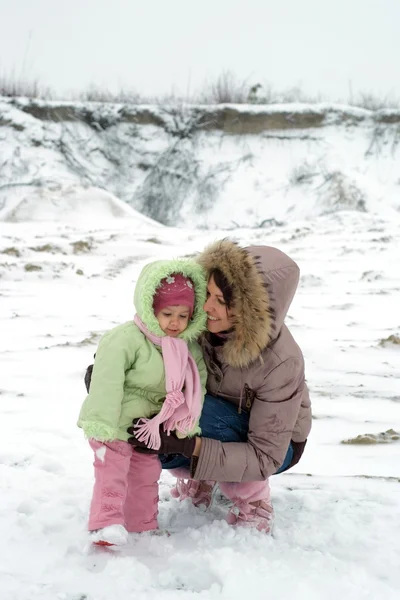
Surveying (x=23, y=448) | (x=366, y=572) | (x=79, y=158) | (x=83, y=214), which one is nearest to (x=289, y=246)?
(x=83, y=214)

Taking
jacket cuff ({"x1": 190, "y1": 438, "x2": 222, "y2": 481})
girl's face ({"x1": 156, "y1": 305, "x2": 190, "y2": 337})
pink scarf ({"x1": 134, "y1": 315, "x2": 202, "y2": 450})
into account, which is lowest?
jacket cuff ({"x1": 190, "y1": 438, "x2": 222, "y2": 481})

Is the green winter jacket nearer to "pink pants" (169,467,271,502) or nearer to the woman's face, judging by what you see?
the woman's face

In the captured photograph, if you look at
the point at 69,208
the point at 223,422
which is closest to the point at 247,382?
the point at 223,422

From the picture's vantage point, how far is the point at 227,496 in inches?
75.0

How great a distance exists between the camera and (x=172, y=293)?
1.72m

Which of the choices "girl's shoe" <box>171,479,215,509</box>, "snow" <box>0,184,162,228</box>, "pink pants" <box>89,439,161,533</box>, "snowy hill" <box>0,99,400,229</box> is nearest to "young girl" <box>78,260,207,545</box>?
"pink pants" <box>89,439,161,533</box>

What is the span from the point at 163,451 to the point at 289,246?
6.70m

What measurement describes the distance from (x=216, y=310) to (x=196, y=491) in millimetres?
641

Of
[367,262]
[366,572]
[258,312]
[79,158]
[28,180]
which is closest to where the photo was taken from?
[366,572]

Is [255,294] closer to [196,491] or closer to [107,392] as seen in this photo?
[107,392]

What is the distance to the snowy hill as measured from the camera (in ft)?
47.9

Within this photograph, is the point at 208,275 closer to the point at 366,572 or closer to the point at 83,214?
the point at 366,572

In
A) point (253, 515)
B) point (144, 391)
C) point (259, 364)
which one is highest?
point (259, 364)

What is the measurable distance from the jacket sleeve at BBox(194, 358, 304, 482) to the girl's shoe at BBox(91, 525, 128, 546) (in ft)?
0.86
